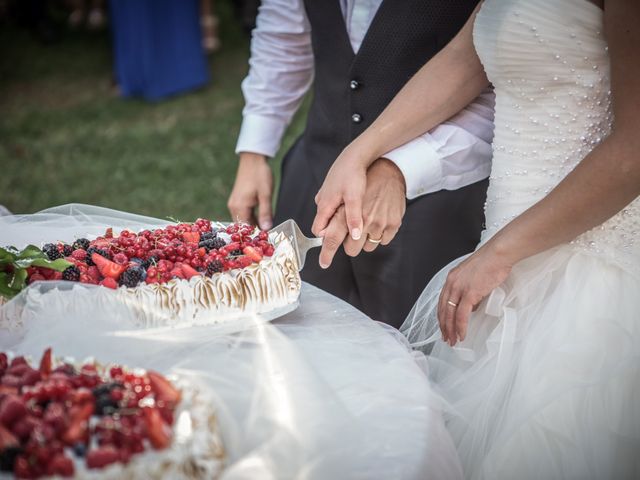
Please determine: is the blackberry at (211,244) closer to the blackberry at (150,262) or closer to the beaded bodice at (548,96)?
the blackberry at (150,262)

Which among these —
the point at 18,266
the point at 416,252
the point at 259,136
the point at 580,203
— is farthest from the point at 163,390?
the point at 259,136

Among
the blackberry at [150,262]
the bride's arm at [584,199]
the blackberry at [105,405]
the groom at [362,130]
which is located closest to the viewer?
the blackberry at [105,405]

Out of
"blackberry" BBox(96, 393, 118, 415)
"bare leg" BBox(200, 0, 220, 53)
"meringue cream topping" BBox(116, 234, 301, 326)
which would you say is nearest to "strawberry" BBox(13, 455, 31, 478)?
"blackberry" BBox(96, 393, 118, 415)

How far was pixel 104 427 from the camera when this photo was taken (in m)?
1.14

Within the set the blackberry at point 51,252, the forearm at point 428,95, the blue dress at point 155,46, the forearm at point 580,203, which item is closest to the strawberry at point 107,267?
the blackberry at point 51,252

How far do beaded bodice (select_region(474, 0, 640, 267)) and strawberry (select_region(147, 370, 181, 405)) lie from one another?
998mm

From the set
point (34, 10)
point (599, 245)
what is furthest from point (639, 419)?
point (34, 10)

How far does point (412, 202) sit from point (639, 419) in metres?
1.02

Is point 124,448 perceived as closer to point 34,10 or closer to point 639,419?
point 639,419

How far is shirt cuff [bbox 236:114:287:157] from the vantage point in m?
2.67

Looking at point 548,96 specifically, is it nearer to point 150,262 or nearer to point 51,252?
point 150,262

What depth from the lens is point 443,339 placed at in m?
1.77

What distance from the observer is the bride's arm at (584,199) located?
142 cm

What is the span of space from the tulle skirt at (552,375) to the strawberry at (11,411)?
0.84 meters
